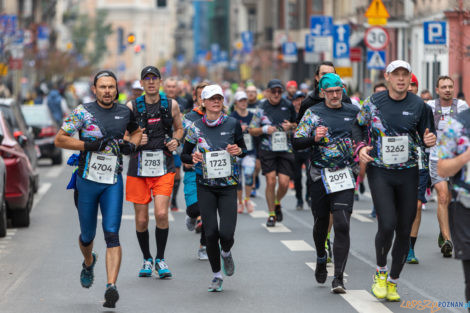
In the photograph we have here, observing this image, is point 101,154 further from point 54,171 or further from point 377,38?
point 54,171

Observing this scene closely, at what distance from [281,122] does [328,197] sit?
5629 mm

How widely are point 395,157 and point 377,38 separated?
16735 mm

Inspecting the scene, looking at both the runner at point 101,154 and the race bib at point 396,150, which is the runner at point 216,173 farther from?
the race bib at point 396,150

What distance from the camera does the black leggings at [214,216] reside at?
31.1 ft

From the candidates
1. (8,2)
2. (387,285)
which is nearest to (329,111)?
(387,285)

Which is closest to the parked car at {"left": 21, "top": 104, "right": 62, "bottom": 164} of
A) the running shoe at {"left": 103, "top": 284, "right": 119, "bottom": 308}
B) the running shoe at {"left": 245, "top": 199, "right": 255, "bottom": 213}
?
the running shoe at {"left": 245, "top": 199, "right": 255, "bottom": 213}

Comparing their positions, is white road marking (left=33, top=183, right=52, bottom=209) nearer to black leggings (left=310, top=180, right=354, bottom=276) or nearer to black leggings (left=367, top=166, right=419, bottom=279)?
black leggings (left=310, top=180, right=354, bottom=276)

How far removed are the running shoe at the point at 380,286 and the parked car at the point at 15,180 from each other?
21.1 ft

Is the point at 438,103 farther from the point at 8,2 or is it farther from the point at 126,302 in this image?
the point at 8,2

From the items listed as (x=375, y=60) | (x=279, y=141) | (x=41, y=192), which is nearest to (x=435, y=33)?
(x=375, y=60)

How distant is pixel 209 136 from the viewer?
31.5 ft

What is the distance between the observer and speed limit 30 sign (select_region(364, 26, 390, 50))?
25125mm

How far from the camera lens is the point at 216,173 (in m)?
9.49

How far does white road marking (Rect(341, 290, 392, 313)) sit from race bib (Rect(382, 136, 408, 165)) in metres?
1.10
